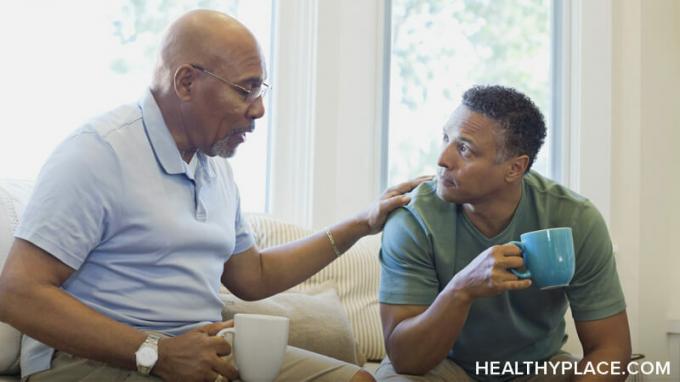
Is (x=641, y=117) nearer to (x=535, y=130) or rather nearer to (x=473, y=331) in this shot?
(x=535, y=130)

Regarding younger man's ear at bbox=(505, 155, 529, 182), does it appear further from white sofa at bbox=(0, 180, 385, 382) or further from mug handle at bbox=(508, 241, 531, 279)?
white sofa at bbox=(0, 180, 385, 382)

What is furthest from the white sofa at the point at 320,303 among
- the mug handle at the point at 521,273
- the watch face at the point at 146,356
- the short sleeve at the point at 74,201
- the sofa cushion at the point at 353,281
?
the mug handle at the point at 521,273

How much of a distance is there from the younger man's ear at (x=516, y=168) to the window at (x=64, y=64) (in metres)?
1.20

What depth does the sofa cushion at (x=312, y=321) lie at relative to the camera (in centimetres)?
214

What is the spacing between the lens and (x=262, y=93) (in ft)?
5.58

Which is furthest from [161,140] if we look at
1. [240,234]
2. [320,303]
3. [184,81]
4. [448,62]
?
[448,62]

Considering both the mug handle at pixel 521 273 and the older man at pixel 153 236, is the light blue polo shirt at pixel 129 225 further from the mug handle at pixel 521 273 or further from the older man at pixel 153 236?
the mug handle at pixel 521 273

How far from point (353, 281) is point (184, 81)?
1.09 m

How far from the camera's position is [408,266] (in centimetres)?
178

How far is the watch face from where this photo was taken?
1.37 metres

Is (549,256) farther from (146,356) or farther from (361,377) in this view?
(146,356)

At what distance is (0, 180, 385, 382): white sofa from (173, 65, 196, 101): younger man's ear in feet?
1.57

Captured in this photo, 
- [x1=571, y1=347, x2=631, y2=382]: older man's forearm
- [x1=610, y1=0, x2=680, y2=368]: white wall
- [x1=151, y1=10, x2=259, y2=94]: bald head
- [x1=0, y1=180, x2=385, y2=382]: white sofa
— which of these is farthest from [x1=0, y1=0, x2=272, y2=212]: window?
[x1=610, y1=0, x2=680, y2=368]: white wall

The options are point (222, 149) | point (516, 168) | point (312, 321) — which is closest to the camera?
point (222, 149)
